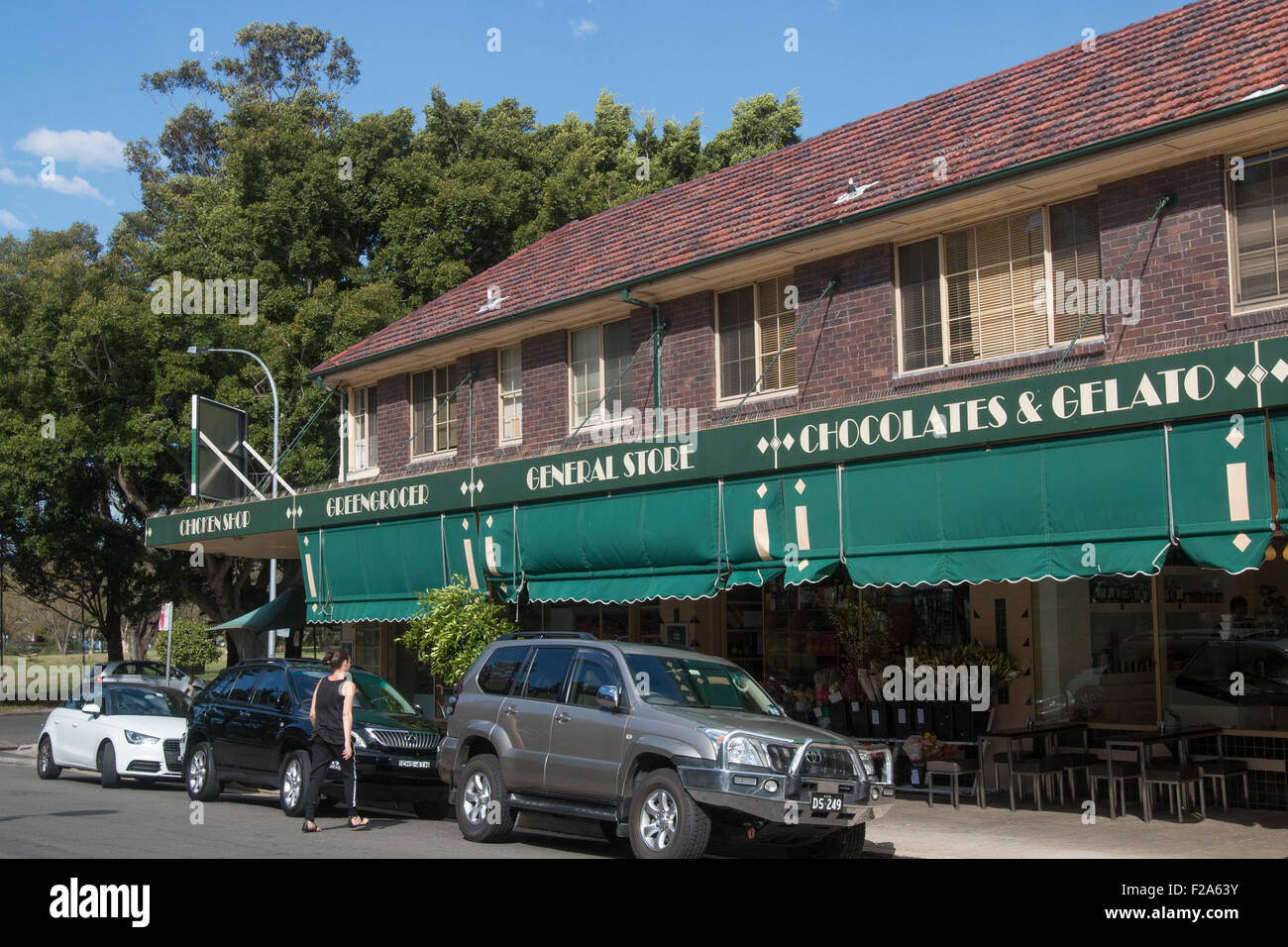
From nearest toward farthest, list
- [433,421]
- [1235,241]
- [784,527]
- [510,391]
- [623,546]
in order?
1. [1235,241]
2. [784,527]
3. [623,546]
4. [510,391]
5. [433,421]

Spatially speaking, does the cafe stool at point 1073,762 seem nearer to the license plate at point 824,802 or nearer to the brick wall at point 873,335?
the brick wall at point 873,335

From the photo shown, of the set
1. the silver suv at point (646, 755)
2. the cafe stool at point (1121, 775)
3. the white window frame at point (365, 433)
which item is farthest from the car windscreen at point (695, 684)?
the white window frame at point (365, 433)

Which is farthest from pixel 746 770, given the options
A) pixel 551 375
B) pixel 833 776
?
pixel 551 375

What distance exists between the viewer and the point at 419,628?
17.1 metres

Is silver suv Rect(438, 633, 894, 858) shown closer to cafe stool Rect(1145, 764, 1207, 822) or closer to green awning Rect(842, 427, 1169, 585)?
green awning Rect(842, 427, 1169, 585)

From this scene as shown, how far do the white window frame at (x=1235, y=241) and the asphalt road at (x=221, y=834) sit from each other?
812cm

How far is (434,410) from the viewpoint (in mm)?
22312

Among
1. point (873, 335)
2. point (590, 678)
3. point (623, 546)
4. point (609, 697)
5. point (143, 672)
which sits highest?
point (873, 335)

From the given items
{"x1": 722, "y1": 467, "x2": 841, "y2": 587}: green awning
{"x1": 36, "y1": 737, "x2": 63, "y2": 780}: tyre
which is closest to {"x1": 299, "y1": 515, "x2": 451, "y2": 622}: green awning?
{"x1": 36, "y1": 737, "x2": 63, "y2": 780}: tyre

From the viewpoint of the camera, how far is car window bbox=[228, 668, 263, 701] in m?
14.9

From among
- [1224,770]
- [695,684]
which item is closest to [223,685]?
[695,684]

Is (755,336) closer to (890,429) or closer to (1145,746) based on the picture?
(890,429)

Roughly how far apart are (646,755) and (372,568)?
10.5m

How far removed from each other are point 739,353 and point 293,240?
22.1m
